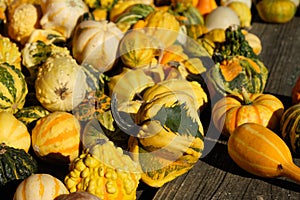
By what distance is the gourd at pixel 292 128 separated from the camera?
3.36m

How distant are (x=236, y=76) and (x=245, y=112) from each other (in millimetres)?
421

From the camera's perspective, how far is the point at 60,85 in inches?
142

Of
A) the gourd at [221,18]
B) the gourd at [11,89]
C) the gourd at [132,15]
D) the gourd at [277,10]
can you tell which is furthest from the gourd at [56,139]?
the gourd at [277,10]

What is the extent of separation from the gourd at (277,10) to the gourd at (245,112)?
1.72 m

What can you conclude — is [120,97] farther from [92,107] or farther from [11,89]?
[11,89]

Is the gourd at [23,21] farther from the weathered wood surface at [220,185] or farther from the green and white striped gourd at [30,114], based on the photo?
the weathered wood surface at [220,185]

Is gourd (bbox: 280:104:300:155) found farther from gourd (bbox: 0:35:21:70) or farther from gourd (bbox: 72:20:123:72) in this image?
gourd (bbox: 0:35:21:70)

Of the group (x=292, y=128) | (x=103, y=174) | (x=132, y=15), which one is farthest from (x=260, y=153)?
(x=132, y=15)

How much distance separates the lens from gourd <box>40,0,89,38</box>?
4422 mm

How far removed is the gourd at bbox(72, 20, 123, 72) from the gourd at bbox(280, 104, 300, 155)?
127 centimetres

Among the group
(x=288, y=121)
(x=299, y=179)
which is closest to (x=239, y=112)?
(x=288, y=121)

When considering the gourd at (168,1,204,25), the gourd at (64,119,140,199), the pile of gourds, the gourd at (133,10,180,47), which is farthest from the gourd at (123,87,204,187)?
the gourd at (168,1,204,25)

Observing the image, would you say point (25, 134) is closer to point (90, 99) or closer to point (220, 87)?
point (90, 99)

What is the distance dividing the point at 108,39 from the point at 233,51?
921 mm
